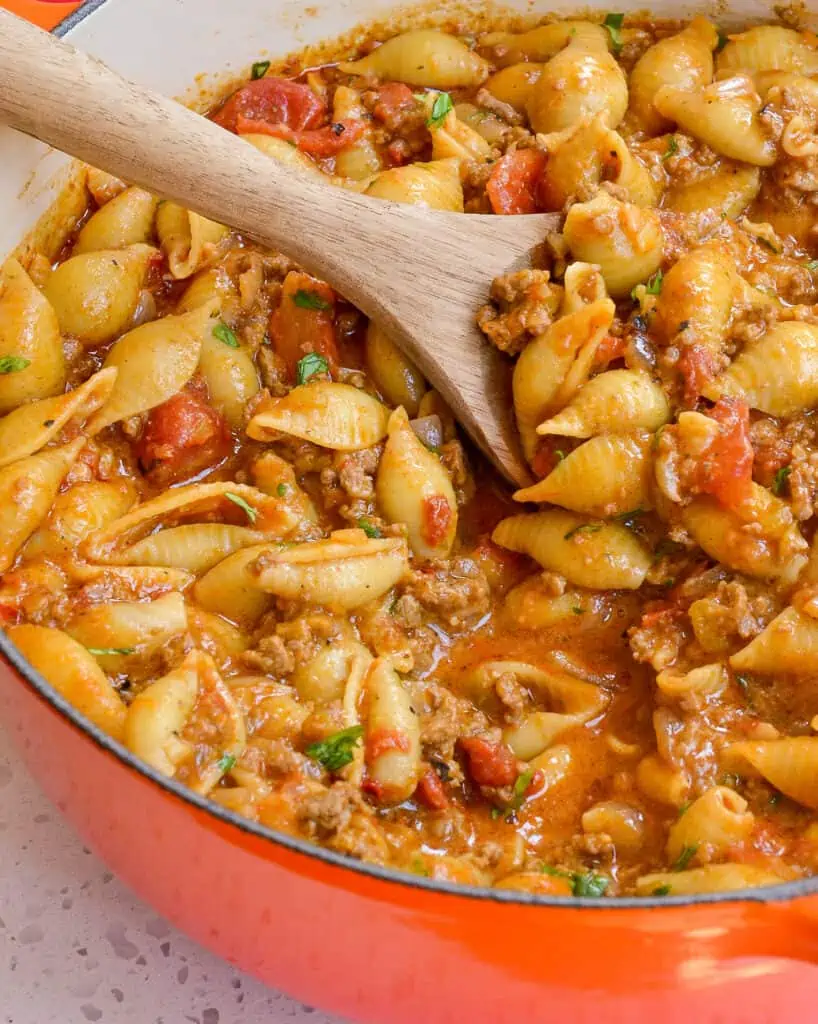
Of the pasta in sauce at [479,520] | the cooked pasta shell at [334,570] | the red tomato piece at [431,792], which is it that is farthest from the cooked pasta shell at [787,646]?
the cooked pasta shell at [334,570]

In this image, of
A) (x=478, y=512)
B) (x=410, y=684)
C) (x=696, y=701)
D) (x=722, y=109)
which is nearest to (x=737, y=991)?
(x=696, y=701)

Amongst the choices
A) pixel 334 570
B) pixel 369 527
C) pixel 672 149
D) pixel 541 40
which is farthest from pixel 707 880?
pixel 541 40

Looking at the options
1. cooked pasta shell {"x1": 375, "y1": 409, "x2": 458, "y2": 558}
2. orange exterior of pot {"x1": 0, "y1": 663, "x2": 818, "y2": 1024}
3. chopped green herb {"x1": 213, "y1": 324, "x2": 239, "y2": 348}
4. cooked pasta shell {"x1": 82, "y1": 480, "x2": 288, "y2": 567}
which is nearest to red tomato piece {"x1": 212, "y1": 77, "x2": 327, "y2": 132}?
chopped green herb {"x1": 213, "y1": 324, "x2": 239, "y2": 348}

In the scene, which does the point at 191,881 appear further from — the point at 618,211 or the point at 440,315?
the point at 618,211

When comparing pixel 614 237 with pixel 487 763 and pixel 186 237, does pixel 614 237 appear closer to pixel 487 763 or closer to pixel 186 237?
pixel 186 237

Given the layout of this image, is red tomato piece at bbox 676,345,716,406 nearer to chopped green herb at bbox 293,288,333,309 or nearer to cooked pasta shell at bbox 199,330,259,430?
chopped green herb at bbox 293,288,333,309

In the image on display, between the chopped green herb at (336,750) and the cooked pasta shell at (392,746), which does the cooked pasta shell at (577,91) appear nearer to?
the cooked pasta shell at (392,746)
